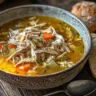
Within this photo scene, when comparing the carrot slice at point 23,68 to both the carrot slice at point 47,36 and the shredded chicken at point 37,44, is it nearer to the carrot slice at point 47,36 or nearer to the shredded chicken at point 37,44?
the shredded chicken at point 37,44

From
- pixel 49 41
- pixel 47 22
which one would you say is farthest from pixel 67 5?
pixel 49 41

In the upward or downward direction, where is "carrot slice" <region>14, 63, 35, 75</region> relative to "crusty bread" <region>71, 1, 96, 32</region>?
downward

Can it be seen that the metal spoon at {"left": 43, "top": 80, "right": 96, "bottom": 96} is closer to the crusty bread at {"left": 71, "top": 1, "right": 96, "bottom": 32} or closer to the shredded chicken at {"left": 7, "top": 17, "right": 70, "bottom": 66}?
the shredded chicken at {"left": 7, "top": 17, "right": 70, "bottom": 66}

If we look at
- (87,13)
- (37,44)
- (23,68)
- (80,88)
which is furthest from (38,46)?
(87,13)

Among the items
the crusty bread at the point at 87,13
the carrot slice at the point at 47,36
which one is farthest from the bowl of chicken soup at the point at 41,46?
the crusty bread at the point at 87,13

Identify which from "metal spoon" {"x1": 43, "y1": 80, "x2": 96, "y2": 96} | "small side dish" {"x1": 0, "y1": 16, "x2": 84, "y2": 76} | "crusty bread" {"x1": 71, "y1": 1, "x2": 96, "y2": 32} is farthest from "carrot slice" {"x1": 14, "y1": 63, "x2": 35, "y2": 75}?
"crusty bread" {"x1": 71, "y1": 1, "x2": 96, "y2": 32}

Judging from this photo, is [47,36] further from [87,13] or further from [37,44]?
[87,13]

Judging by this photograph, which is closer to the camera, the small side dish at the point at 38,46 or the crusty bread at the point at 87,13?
the small side dish at the point at 38,46

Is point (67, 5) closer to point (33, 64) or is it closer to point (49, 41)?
point (49, 41)
